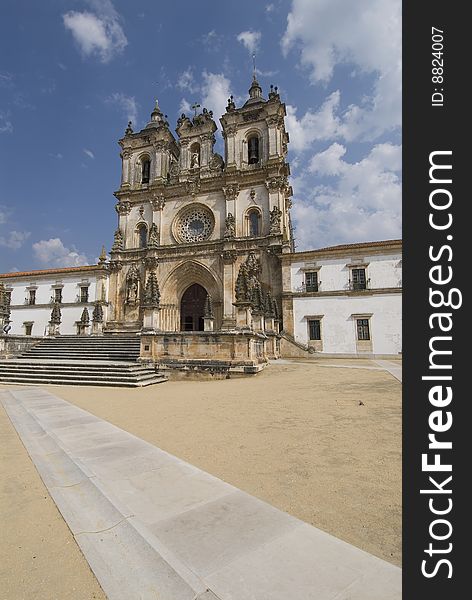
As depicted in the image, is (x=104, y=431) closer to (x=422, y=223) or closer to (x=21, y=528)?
(x=21, y=528)

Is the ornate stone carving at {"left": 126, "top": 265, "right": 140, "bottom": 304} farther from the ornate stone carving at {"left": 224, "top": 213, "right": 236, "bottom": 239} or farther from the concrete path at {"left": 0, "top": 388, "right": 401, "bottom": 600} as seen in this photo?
the concrete path at {"left": 0, "top": 388, "right": 401, "bottom": 600}

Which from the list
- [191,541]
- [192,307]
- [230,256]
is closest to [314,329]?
[230,256]

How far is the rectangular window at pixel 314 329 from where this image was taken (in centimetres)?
2358

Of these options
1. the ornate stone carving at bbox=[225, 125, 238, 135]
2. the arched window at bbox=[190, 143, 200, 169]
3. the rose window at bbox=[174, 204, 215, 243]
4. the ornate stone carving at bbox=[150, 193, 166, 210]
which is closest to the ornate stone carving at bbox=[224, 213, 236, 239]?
the rose window at bbox=[174, 204, 215, 243]

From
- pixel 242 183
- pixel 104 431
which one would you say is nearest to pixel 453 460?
pixel 104 431

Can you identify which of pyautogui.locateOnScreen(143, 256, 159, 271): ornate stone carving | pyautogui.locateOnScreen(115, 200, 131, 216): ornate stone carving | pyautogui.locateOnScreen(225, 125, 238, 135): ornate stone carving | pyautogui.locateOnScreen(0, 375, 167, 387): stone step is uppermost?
pyautogui.locateOnScreen(225, 125, 238, 135): ornate stone carving

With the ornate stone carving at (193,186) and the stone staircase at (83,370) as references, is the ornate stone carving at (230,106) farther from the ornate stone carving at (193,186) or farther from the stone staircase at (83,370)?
the stone staircase at (83,370)

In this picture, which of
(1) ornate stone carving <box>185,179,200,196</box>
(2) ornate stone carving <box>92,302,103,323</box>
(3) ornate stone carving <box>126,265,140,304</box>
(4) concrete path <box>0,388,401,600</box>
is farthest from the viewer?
(1) ornate stone carving <box>185,179,200,196</box>

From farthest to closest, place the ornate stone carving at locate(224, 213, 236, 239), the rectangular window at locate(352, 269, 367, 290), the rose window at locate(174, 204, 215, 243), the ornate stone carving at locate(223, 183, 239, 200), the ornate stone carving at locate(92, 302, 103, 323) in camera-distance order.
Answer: the rose window at locate(174, 204, 215, 243) → the ornate stone carving at locate(223, 183, 239, 200) → the ornate stone carving at locate(92, 302, 103, 323) → the ornate stone carving at locate(224, 213, 236, 239) → the rectangular window at locate(352, 269, 367, 290)

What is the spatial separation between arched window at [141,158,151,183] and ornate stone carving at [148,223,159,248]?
275 inches

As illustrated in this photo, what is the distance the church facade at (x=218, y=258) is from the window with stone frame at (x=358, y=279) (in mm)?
73

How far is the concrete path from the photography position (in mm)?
1580

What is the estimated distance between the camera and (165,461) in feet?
11.5

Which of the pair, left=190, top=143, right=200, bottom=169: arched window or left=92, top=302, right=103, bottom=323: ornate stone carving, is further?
left=190, top=143, right=200, bottom=169: arched window
